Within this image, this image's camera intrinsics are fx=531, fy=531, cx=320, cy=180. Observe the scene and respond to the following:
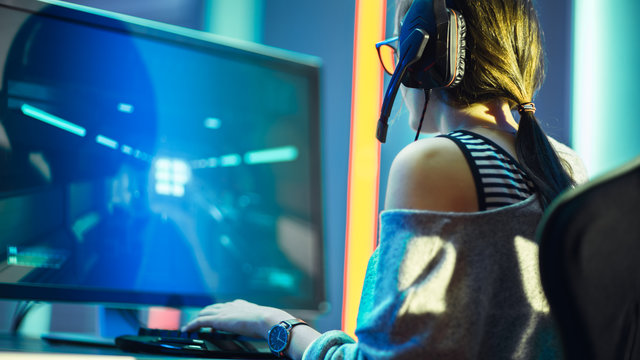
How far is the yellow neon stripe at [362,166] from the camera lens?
4.52 ft

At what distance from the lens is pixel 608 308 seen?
0.49 m

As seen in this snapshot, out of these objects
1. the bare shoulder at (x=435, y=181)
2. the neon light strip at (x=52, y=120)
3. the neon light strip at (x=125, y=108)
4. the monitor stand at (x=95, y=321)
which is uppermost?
the neon light strip at (x=125, y=108)

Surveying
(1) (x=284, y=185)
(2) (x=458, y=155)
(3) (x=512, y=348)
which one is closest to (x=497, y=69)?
(2) (x=458, y=155)

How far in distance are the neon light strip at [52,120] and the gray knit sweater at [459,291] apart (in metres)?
0.70

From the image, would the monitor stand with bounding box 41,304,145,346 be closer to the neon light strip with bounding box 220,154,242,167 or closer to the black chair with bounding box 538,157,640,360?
the neon light strip with bounding box 220,154,242,167

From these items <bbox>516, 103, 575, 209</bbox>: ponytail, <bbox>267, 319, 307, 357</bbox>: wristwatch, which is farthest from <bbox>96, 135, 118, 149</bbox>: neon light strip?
<bbox>516, 103, 575, 209</bbox>: ponytail

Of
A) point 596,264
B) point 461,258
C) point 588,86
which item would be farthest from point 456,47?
point 588,86

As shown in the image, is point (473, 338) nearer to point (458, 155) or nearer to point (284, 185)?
point (458, 155)

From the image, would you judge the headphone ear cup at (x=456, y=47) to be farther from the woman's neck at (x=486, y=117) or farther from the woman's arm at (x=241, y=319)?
the woman's arm at (x=241, y=319)

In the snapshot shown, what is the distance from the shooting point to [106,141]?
3.60 feet

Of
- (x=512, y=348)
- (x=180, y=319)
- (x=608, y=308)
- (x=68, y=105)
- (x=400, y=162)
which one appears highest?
(x=68, y=105)

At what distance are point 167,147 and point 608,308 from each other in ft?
3.03

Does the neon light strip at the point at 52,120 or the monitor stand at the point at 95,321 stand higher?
the neon light strip at the point at 52,120

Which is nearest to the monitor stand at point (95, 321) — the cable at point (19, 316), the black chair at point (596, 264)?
the cable at point (19, 316)
